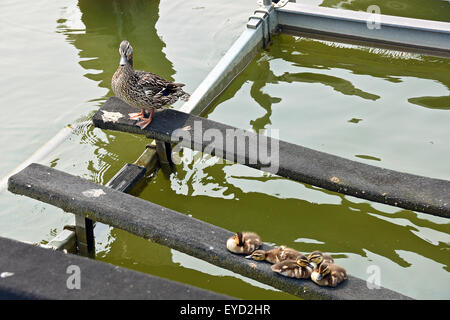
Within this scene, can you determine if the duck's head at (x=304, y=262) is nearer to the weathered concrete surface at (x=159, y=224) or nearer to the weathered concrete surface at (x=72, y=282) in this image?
the weathered concrete surface at (x=159, y=224)

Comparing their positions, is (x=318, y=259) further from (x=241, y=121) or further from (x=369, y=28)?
(x=369, y=28)

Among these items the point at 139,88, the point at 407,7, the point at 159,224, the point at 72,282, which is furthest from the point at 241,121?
the point at 72,282

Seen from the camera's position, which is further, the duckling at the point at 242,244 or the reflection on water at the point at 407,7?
the reflection on water at the point at 407,7

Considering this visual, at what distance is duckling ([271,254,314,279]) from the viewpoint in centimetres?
333

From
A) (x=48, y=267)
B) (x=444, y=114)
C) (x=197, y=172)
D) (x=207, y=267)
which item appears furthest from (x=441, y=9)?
(x=48, y=267)

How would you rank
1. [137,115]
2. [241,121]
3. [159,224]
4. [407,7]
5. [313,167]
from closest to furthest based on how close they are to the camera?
[159,224], [313,167], [137,115], [241,121], [407,7]

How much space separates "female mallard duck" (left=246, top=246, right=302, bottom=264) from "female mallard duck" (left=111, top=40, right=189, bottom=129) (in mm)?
1598

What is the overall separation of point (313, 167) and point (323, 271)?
41.6 inches

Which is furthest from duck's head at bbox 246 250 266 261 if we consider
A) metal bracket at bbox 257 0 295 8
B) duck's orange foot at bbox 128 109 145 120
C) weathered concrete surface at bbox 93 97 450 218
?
metal bracket at bbox 257 0 295 8

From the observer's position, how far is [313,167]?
13.7 ft

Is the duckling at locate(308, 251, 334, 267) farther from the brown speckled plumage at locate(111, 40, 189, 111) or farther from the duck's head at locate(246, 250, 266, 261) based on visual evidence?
the brown speckled plumage at locate(111, 40, 189, 111)

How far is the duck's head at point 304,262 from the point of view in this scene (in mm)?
3336

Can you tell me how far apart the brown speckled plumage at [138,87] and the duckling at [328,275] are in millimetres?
1956

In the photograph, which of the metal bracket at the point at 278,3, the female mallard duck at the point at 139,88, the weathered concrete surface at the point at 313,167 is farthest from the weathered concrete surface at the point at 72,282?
the metal bracket at the point at 278,3
